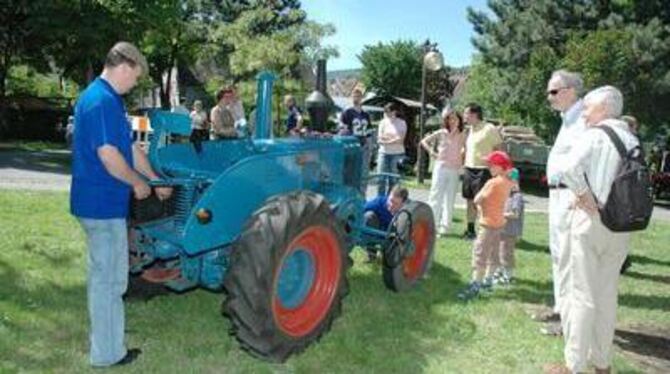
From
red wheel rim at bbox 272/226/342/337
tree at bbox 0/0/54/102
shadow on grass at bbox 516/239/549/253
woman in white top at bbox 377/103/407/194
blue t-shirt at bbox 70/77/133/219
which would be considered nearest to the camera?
blue t-shirt at bbox 70/77/133/219

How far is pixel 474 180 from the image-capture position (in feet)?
33.5

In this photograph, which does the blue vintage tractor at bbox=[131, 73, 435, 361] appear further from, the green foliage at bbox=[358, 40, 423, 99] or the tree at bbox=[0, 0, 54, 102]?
the green foliage at bbox=[358, 40, 423, 99]

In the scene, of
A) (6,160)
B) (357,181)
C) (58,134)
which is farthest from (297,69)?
(357,181)

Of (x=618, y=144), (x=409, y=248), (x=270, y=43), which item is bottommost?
(x=409, y=248)

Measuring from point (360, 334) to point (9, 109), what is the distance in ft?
85.8

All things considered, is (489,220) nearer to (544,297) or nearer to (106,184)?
(544,297)

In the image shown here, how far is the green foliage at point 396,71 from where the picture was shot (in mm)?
60781

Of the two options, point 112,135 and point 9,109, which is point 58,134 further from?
point 112,135

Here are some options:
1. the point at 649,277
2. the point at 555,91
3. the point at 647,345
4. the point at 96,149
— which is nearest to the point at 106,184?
the point at 96,149

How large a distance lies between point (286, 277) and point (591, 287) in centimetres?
198

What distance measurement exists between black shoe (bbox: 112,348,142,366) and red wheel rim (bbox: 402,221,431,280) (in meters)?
3.03

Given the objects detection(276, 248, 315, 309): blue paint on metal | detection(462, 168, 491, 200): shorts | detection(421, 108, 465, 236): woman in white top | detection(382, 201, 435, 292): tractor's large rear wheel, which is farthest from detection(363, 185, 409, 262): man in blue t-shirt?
detection(421, 108, 465, 236): woman in white top

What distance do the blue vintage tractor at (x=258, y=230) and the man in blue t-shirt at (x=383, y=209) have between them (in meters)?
0.78

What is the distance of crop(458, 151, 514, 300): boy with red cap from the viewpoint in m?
7.12
